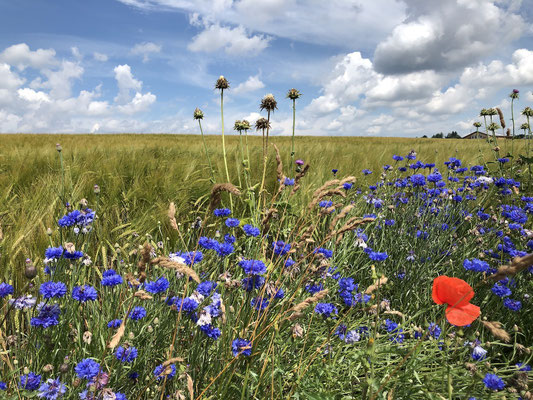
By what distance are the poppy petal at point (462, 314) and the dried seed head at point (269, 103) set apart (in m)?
2.17

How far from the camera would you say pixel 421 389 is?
1.26 m

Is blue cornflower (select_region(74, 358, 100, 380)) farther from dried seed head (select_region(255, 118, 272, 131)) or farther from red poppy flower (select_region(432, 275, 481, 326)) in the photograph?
dried seed head (select_region(255, 118, 272, 131))

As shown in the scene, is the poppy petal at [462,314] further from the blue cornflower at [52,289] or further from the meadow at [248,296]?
the blue cornflower at [52,289]

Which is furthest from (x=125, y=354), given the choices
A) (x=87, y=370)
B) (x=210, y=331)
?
(x=210, y=331)

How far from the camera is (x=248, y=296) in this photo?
4.29 feet

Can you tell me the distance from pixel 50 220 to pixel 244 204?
61.5 inches

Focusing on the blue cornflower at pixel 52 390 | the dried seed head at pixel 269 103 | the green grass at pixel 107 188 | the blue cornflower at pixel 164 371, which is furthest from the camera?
the dried seed head at pixel 269 103

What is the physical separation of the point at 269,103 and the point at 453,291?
2.18 m

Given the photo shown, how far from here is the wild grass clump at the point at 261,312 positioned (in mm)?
1012

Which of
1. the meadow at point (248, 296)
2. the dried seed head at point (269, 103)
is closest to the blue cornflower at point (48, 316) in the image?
the meadow at point (248, 296)

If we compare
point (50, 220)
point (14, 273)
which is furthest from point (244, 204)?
point (14, 273)

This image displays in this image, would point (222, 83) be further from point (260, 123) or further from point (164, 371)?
point (164, 371)

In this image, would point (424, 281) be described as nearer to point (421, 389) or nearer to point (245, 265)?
point (421, 389)

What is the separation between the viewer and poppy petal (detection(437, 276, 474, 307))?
2.71 feet
